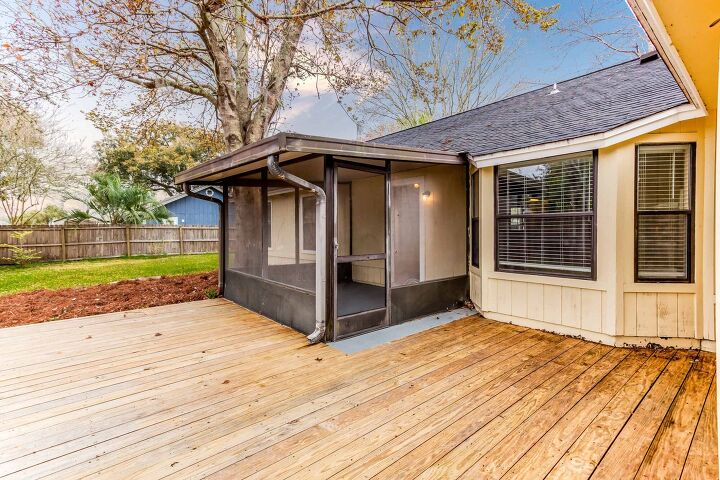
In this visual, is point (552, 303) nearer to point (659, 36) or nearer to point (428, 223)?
point (428, 223)

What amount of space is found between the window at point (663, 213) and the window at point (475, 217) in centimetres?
193

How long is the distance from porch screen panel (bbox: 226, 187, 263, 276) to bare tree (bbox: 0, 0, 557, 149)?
7.72 feet

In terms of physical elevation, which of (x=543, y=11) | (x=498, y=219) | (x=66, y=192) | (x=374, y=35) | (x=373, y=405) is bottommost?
(x=373, y=405)

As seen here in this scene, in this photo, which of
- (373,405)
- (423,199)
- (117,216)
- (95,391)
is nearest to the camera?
(373,405)

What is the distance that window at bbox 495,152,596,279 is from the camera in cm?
401

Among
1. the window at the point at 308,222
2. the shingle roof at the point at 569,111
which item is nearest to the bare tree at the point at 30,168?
the window at the point at 308,222

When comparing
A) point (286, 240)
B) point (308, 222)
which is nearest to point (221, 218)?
point (286, 240)

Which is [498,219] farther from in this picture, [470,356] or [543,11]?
[543,11]

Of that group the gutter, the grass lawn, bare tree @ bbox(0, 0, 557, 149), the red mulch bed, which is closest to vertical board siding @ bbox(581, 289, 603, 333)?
bare tree @ bbox(0, 0, 557, 149)

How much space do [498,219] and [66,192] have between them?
19175 mm

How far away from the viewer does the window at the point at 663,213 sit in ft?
12.0

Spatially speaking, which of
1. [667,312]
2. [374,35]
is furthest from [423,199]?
[374,35]

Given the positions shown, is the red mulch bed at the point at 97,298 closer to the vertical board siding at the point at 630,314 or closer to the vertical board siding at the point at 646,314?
the vertical board siding at the point at 630,314

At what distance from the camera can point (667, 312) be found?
12.1 ft
